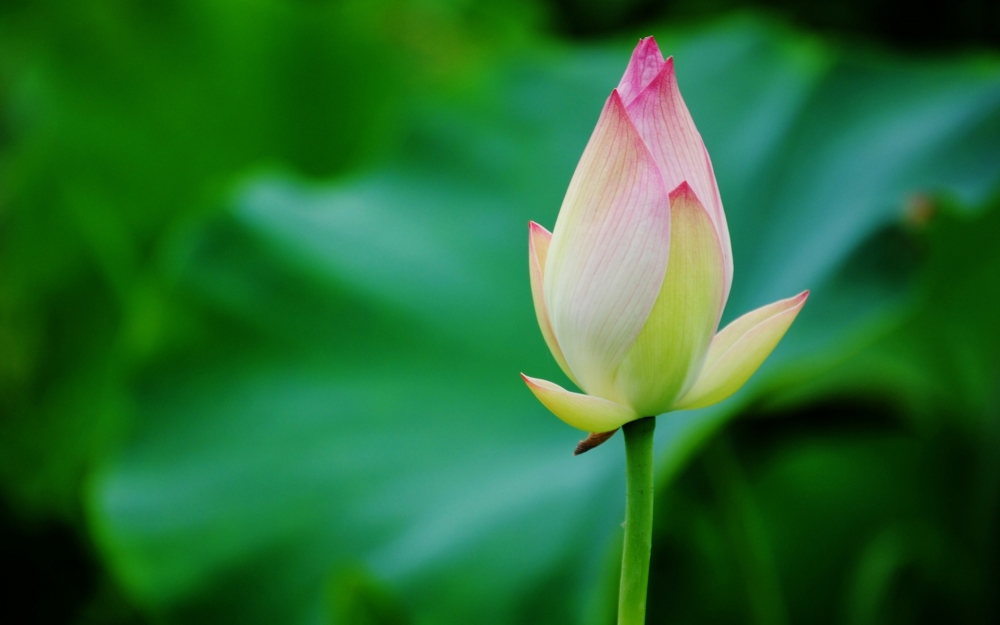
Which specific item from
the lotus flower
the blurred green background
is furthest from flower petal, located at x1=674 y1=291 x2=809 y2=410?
the blurred green background

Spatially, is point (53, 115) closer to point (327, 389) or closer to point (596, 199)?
point (327, 389)

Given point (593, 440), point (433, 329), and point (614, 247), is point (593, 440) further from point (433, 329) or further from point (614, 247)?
point (433, 329)

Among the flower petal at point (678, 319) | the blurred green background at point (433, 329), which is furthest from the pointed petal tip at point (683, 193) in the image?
the blurred green background at point (433, 329)

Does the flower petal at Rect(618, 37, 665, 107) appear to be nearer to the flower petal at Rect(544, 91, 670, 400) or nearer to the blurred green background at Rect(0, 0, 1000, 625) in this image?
the flower petal at Rect(544, 91, 670, 400)

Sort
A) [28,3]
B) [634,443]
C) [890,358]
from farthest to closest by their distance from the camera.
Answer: [28,3] → [890,358] → [634,443]

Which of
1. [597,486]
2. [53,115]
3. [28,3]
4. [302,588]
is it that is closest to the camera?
[597,486]

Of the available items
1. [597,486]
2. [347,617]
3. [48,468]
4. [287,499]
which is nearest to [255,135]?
[48,468]

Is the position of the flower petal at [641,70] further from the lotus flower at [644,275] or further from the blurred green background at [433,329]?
the blurred green background at [433,329]

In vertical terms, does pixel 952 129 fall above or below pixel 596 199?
above

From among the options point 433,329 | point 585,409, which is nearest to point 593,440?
point 585,409
